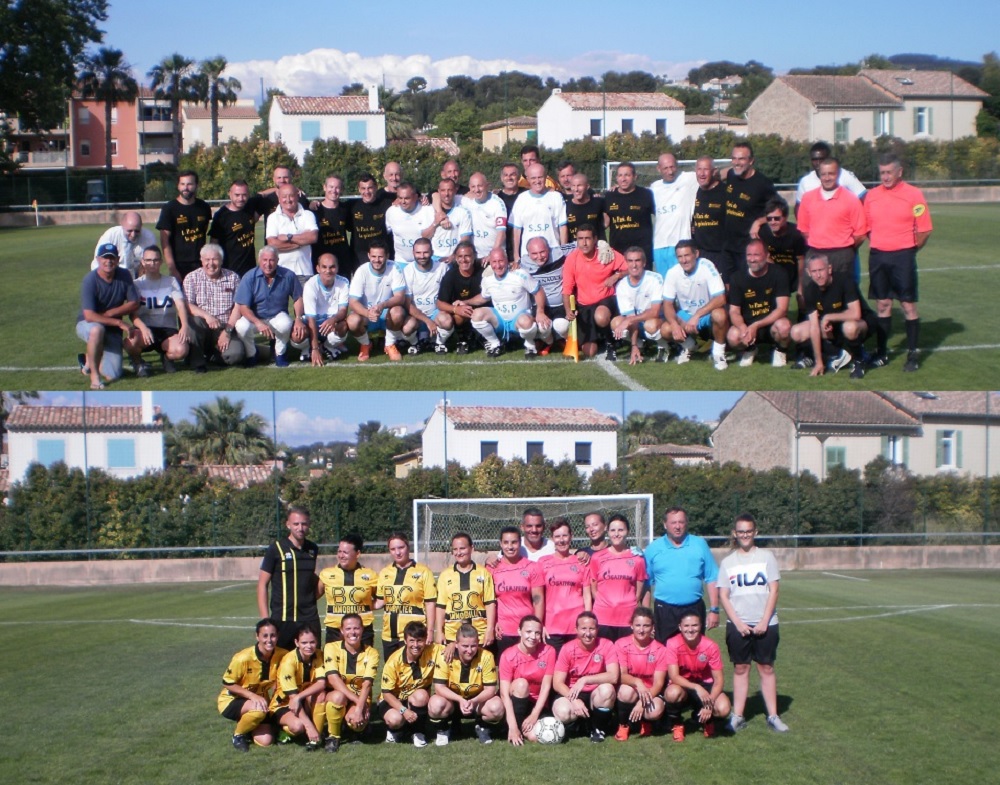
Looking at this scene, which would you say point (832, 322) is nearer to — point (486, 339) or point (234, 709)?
point (486, 339)

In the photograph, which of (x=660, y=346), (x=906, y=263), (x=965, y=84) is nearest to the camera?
(x=906, y=263)

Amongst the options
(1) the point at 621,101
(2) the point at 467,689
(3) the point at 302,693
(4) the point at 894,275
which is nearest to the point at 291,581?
(3) the point at 302,693

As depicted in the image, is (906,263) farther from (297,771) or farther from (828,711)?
(297,771)

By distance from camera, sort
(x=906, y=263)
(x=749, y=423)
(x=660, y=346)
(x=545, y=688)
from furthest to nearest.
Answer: (x=749, y=423), (x=660, y=346), (x=906, y=263), (x=545, y=688)

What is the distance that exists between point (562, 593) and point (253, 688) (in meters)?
1.94

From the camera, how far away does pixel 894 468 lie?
20688 mm

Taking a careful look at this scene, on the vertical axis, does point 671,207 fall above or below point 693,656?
above

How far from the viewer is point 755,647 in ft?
19.5

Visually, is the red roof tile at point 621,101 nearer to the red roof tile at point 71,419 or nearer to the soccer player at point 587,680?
the red roof tile at point 71,419

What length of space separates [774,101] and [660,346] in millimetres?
35514

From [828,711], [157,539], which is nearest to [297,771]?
[828,711]

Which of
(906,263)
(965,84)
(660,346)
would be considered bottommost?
(660,346)

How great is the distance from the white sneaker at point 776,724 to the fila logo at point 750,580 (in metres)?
0.74

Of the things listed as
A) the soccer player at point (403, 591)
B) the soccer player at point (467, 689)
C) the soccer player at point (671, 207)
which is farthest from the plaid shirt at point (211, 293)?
the soccer player at point (467, 689)
